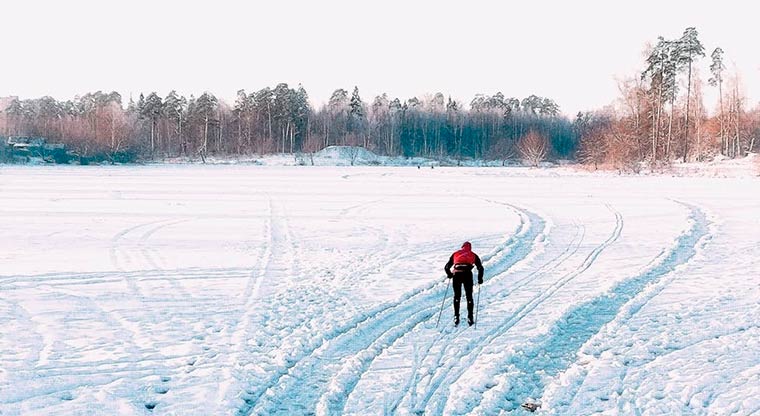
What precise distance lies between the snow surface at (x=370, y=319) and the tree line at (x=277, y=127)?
2762 inches

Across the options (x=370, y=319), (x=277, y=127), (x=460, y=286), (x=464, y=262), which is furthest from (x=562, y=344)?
(x=277, y=127)

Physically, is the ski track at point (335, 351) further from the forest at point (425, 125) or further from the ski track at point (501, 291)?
the forest at point (425, 125)

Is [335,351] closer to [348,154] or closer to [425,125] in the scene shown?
[348,154]

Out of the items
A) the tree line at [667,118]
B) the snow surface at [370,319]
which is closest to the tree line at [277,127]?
the tree line at [667,118]

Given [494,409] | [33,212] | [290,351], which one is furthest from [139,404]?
[33,212]

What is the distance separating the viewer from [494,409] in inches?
261

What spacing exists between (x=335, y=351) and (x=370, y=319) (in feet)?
5.23

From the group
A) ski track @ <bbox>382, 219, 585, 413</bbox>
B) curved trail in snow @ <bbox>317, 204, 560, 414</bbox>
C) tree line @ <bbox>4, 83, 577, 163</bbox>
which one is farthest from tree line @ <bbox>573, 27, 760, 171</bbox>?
curved trail in snow @ <bbox>317, 204, 560, 414</bbox>

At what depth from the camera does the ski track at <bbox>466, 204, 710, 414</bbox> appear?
698cm

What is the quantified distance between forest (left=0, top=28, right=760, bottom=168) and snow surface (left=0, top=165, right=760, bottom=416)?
1688 inches

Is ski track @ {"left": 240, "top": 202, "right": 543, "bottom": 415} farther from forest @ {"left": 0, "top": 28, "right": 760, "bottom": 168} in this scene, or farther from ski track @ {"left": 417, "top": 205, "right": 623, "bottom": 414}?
forest @ {"left": 0, "top": 28, "right": 760, "bottom": 168}

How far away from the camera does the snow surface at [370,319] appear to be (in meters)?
6.97

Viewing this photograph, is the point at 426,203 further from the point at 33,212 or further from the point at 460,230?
the point at 33,212

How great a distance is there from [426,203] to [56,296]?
19.9 m
